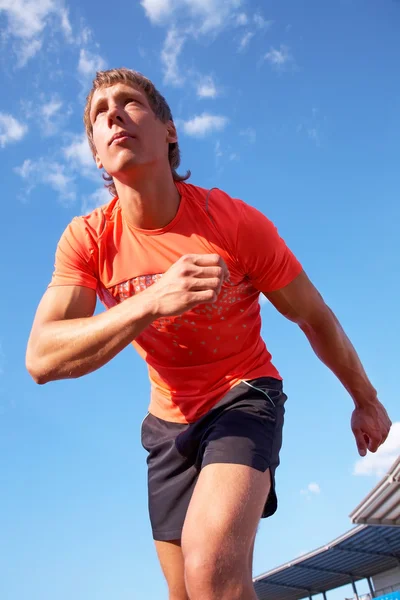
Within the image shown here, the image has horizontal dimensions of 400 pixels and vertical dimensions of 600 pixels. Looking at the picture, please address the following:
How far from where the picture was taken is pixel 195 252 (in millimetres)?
3035

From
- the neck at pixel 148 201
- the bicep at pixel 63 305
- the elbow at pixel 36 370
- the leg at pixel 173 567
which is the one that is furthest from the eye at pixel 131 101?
the leg at pixel 173 567

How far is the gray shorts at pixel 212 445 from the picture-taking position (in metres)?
2.65

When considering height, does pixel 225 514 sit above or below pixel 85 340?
below

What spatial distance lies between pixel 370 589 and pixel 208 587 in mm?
34993

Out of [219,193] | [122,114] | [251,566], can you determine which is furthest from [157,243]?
[251,566]

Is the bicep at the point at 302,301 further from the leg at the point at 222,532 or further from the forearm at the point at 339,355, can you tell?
the leg at the point at 222,532

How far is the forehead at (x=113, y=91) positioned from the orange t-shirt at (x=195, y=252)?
0.71 m

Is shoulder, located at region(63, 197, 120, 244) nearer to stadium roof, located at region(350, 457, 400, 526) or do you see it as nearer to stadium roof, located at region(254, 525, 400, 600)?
stadium roof, located at region(350, 457, 400, 526)

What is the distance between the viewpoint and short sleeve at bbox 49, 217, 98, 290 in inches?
116

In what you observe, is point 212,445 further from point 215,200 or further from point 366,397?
point 215,200

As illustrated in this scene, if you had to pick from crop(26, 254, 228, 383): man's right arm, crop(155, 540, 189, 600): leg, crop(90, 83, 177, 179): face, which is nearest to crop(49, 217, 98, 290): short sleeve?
crop(26, 254, 228, 383): man's right arm

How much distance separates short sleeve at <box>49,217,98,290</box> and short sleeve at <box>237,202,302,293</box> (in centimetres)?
79

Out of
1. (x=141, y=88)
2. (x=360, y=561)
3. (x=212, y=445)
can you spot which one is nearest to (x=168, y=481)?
(x=212, y=445)

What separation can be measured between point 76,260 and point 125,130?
2.54 ft
